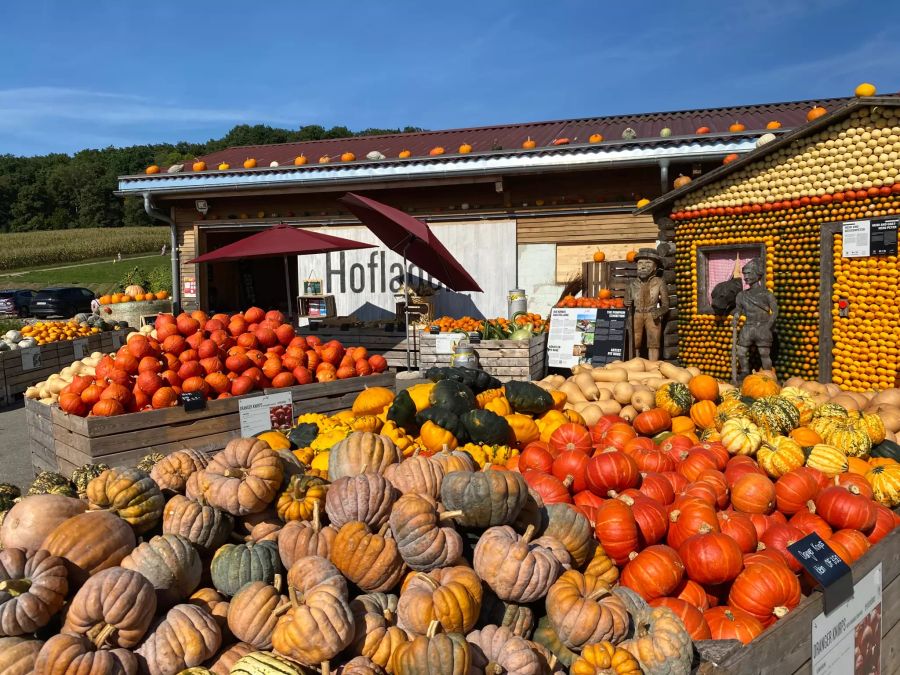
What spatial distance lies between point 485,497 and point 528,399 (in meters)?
2.28

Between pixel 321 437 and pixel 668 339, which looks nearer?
pixel 321 437

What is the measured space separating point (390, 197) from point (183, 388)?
25.1 feet

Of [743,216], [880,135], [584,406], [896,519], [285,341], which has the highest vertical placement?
[880,135]

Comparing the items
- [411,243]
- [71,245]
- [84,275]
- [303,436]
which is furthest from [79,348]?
[71,245]

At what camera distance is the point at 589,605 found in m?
2.39

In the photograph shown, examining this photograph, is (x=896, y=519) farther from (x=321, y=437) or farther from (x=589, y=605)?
(x=321, y=437)

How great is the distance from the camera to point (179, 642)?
7.29 feet

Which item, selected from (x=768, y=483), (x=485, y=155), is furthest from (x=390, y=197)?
→ (x=768, y=483)

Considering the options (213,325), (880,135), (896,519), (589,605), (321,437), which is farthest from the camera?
(880,135)

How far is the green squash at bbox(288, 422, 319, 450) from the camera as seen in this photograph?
454cm

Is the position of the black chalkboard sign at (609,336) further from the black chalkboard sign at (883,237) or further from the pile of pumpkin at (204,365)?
the pile of pumpkin at (204,365)

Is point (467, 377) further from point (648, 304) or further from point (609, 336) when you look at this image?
point (648, 304)

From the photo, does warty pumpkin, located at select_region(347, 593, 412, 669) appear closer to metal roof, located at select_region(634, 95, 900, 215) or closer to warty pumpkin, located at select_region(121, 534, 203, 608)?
warty pumpkin, located at select_region(121, 534, 203, 608)

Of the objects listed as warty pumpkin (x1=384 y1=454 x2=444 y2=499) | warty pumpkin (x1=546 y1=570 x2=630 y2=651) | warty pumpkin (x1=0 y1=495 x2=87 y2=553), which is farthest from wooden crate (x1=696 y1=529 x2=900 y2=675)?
warty pumpkin (x1=0 y1=495 x2=87 y2=553)
